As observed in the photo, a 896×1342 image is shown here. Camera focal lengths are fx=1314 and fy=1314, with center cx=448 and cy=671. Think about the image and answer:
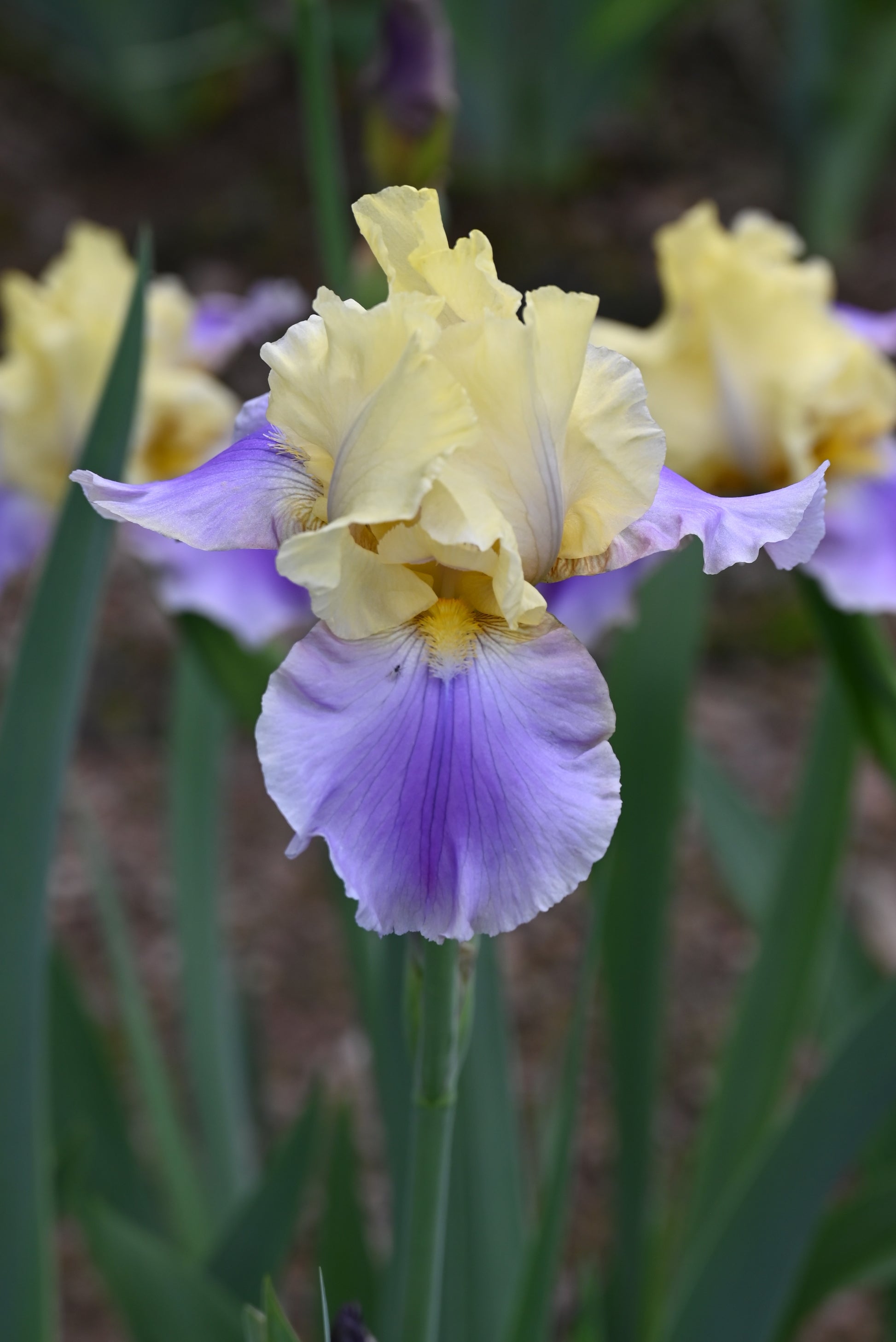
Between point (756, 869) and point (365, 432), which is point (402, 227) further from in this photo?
point (756, 869)

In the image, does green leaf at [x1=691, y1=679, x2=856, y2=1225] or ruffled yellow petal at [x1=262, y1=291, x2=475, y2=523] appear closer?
ruffled yellow petal at [x1=262, y1=291, x2=475, y2=523]

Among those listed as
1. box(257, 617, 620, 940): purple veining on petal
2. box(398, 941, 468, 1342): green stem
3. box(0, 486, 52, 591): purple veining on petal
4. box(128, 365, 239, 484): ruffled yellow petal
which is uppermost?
box(128, 365, 239, 484): ruffled yellow petal

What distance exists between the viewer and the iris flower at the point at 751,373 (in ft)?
2.67

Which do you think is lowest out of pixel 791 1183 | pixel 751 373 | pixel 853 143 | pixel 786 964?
pixel 791 1183

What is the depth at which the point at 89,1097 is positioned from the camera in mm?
907

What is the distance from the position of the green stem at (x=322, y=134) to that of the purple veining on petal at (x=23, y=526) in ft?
0.90

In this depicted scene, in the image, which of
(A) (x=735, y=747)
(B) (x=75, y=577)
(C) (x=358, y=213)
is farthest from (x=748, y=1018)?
(A) (x=735, y=747)

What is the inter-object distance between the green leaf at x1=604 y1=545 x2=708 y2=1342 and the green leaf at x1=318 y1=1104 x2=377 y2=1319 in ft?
0.65

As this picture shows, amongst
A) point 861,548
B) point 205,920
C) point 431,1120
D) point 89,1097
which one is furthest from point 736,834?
point 431,1120

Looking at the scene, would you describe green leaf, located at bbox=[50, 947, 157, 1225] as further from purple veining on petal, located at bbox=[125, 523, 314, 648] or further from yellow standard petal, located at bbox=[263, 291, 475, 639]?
yellow standard petal, located at bbox=[263, 291, 475, 639]

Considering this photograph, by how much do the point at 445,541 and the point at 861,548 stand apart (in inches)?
19.8

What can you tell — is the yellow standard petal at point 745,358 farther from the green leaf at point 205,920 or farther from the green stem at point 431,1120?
the green stem at point 431,1120

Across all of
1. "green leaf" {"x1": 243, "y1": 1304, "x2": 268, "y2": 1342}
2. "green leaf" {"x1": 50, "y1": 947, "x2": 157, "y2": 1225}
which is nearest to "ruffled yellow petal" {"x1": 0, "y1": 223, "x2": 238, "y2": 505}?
"green leaf" {"x1": 50, "y1": 947, "x2": 157, "y2": 1225}

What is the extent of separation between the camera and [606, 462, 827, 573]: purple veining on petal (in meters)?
0.39
